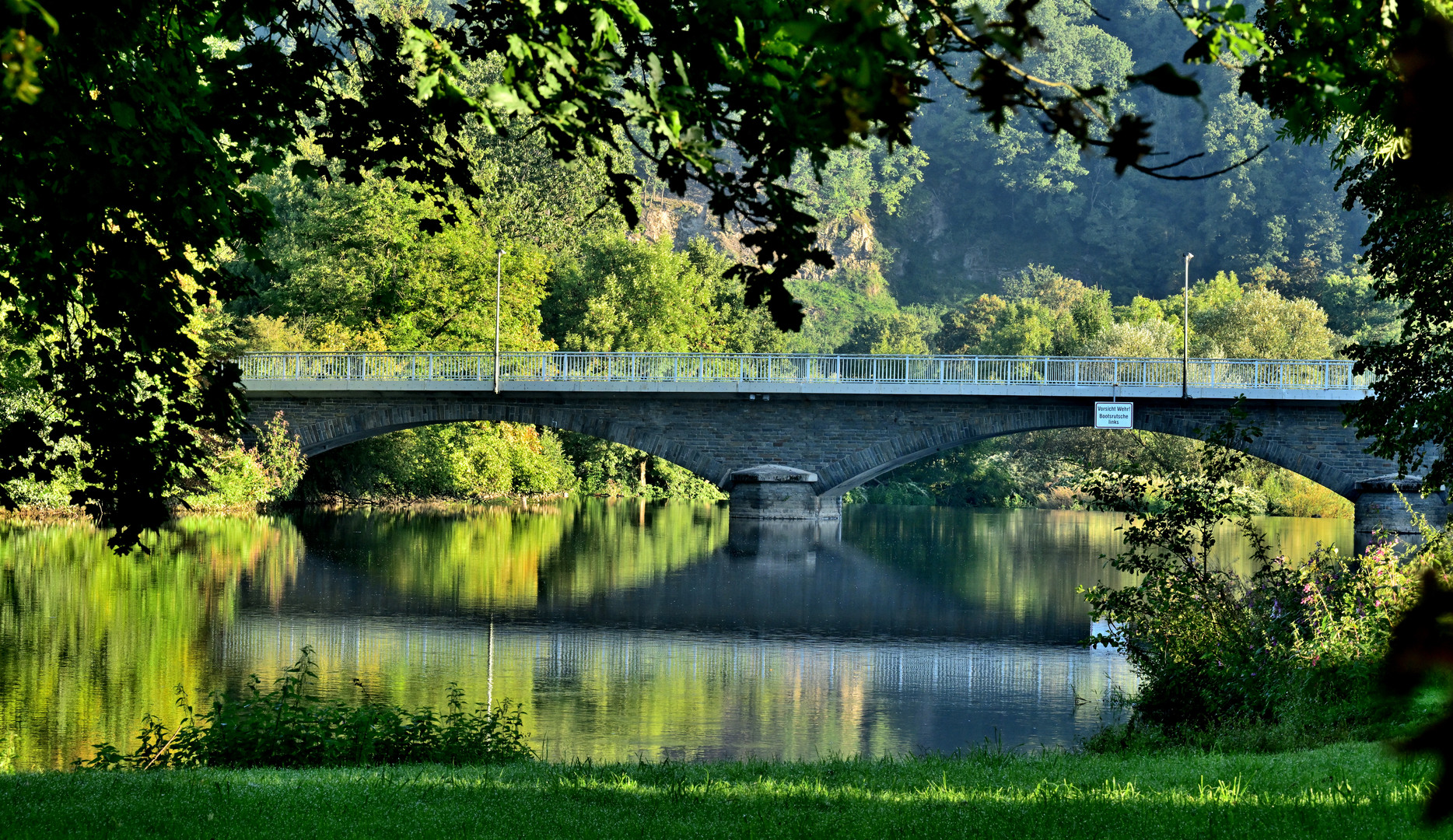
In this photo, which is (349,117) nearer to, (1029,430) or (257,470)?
(1029,430)

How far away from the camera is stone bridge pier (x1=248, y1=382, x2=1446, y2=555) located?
35250 mm

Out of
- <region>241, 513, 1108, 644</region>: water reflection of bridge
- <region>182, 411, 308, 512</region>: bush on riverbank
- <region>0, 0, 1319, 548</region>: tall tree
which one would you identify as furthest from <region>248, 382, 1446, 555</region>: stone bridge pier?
<region>0, 0, 1319, 548</region>: tall tree

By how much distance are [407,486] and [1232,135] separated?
9145 centimetres

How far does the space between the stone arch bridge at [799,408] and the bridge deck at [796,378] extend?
0.06 m

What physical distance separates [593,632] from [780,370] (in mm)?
19079

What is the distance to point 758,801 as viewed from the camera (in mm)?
7340

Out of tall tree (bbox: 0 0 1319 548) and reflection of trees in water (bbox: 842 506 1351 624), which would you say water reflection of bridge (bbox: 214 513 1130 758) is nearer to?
reflection of trees in water (bbox: 842 506 1351 624)

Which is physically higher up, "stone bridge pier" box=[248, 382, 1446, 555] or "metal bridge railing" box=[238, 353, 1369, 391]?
"metal bridge railing" box=[238, 353, 1369, 391]

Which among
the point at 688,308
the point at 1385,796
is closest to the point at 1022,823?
the point at 1385,796

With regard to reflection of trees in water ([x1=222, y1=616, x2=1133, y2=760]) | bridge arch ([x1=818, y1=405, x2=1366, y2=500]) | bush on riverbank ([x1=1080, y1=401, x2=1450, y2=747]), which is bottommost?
reflection of trees in water ([x1=222, y1=616, x2=1133, y2=760])

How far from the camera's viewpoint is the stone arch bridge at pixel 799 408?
33656mm

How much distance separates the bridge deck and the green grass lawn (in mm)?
26297

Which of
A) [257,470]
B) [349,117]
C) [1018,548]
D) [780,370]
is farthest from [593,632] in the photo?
[257,470]

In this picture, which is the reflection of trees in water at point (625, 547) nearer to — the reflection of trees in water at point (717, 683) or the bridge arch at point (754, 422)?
the bridge arch at point (754, 422)
